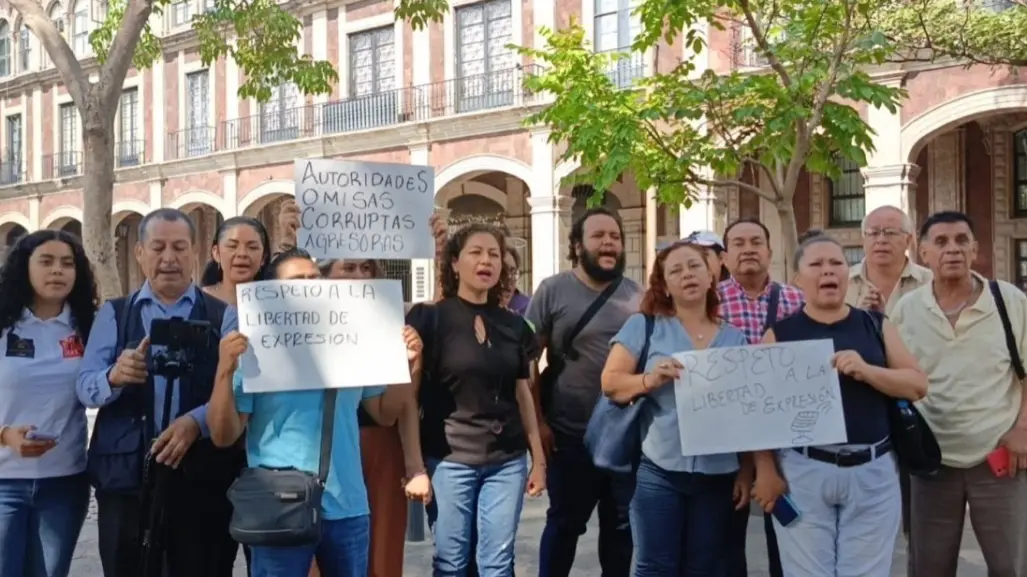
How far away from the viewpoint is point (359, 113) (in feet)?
63.5

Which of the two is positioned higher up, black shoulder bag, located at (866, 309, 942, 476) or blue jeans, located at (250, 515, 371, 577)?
black shoulder bag, located at (866, 309, 942, 476)

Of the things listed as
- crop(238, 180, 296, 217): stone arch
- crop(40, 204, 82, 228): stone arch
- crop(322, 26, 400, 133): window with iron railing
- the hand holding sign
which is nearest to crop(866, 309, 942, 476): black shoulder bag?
the hand holding sign

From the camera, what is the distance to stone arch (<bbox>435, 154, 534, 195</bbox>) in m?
17.0

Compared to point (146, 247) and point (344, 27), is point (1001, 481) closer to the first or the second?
point (146, 247)

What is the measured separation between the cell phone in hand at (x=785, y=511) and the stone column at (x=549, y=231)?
43.3 feet

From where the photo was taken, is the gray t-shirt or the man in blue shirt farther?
the gray t-shirt

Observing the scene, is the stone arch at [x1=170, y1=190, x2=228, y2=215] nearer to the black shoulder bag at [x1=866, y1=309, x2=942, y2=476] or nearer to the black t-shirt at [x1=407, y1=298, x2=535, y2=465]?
the black t-shirt at [x1=407, y1=298, x2=535, y2=465]

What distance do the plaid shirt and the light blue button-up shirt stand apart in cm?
215

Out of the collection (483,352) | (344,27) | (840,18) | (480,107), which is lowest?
(483,352)

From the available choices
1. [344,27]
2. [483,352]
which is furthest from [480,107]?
[483,352]

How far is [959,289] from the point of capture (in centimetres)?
378

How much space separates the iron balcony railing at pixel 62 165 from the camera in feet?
81.1

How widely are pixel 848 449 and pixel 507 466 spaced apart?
1.26m

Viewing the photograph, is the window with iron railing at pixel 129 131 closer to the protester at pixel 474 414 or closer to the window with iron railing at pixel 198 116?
the window with iron railing at pixel 198 116
